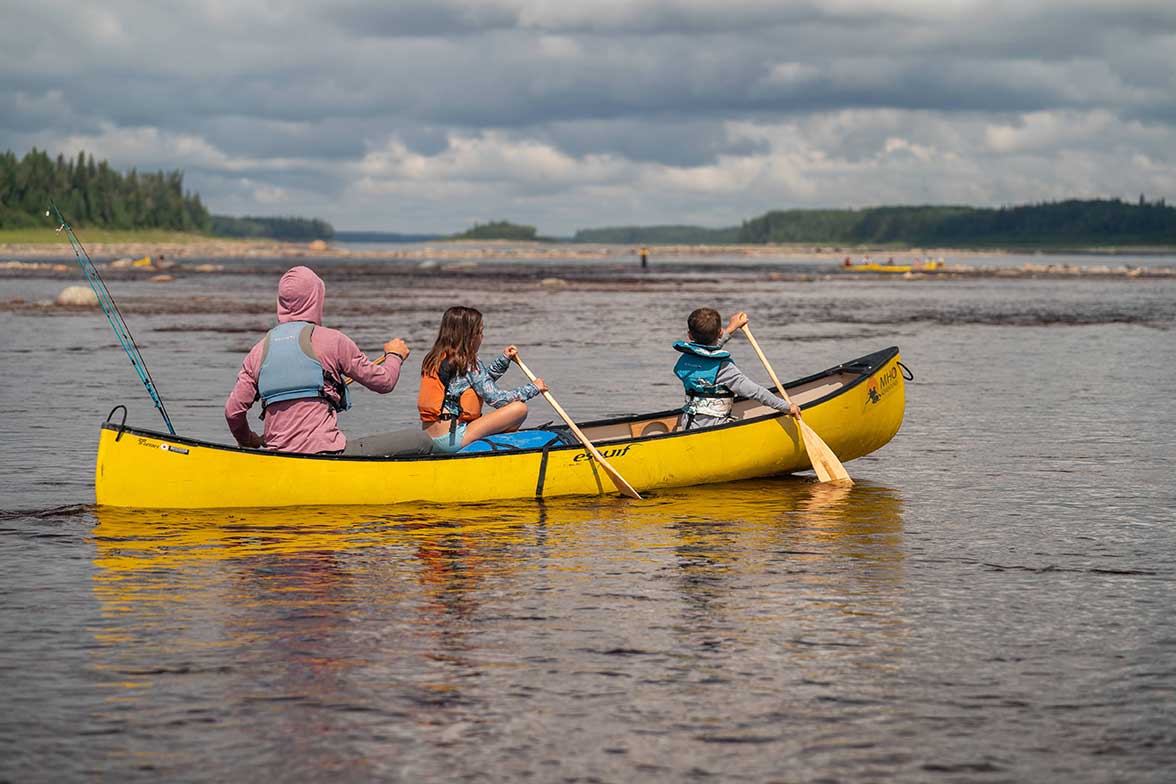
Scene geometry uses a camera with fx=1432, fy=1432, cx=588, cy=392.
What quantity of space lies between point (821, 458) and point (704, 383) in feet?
4.66

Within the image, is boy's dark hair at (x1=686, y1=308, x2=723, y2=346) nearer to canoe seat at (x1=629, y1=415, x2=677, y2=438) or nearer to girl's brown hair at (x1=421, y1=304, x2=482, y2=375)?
canoe seat at (x1=629, y1=415, x2=677, y2=438)

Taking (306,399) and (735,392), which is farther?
(735,392)

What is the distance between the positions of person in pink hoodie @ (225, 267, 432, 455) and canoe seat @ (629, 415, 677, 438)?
3600 mm

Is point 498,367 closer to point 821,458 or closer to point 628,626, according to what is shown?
point 821,458

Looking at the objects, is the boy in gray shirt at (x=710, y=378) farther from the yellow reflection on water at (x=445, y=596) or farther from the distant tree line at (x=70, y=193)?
the distant tree line at (x=70, y=193)

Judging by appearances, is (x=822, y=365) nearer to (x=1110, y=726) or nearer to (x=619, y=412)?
(x=619, y=412)

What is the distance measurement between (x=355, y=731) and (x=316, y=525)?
5.47 metres

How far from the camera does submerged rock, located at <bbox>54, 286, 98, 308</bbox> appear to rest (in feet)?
155

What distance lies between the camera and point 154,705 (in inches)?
281

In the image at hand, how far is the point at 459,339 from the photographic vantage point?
41.6ft

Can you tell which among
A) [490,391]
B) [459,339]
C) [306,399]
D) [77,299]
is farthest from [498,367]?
[77,299]

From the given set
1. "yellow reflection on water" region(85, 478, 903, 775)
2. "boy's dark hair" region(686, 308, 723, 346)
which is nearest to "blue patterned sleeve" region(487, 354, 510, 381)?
"yellow reflection on water" region(85, 478, 903, 775)

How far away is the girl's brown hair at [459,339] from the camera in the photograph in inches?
499

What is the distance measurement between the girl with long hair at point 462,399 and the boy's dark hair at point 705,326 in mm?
1695
